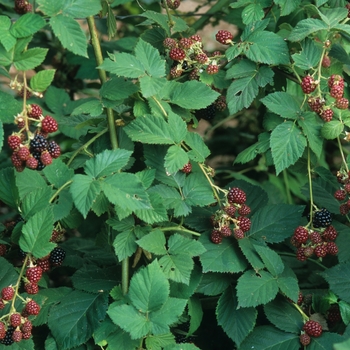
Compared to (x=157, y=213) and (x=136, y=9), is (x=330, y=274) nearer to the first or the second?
(x=157, y=213)

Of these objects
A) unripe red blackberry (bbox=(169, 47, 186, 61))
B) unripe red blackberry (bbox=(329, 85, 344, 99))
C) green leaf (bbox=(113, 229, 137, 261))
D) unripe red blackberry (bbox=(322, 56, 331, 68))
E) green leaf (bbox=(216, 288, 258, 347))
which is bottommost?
green leaf (bbox=(216, 288, 258, 347))

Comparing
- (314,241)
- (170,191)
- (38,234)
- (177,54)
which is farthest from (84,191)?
(314,241)

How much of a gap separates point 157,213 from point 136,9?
2.19m

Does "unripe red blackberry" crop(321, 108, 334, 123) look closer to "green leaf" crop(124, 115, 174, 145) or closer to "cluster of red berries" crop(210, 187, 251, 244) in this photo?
"cluster of red berries" crop(210, 187, 251, 244)

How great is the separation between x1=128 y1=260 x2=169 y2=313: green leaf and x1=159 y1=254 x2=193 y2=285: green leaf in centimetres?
6

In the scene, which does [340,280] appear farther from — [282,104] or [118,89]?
[118,89]

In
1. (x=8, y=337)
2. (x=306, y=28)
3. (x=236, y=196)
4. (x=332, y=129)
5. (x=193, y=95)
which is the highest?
(x=306, y=28)

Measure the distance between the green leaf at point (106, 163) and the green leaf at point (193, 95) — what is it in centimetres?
24

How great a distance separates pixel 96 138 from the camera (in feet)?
5.70

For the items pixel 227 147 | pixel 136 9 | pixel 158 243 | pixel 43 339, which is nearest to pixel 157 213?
pixel 158 243

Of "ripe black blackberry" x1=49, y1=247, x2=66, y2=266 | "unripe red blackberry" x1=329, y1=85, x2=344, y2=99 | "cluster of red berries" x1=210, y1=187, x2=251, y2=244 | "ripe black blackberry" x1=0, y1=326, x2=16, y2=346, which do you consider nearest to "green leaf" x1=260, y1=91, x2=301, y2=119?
"unripe red blackberry" x1=329, y1=85, x2=344, y2=99

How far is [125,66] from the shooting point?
1557 millimetres

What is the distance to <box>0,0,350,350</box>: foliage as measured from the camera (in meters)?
1.49

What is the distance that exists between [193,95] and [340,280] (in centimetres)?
61
